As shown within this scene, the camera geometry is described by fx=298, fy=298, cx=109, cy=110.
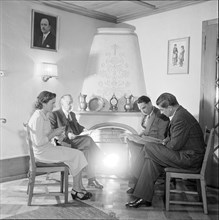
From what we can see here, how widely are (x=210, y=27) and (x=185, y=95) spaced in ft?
3.29

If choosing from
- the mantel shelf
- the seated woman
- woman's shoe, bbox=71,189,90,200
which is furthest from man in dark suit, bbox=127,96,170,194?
the mantel shelf

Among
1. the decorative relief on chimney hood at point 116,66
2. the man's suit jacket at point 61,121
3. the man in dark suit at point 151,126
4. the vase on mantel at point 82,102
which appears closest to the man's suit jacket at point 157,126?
the man in dark suit at point 151,126

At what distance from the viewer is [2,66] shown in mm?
4059

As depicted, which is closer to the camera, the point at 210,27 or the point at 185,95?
the point at 210,27

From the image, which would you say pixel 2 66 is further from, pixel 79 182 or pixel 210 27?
pixel 210 27

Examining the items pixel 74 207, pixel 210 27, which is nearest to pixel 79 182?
pixel 74 207

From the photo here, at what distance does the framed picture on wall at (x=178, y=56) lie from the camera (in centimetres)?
438

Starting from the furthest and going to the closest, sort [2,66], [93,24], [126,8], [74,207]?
1. [93,24]
2. [126,8]
3. [2,66]
4. [74,207]

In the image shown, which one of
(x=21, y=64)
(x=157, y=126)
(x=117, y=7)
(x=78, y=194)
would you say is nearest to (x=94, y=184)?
(x=78, y=194)

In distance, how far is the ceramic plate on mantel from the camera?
4883 millimetres

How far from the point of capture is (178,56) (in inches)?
177

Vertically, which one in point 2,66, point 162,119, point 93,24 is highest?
point 93,24

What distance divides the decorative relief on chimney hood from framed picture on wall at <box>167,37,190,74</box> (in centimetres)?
59

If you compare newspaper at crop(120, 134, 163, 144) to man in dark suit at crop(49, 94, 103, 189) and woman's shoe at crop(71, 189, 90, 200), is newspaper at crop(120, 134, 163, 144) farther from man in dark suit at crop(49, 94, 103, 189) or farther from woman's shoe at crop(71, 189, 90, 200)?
woman's shoe at crop(71, 189, 90, 200)
